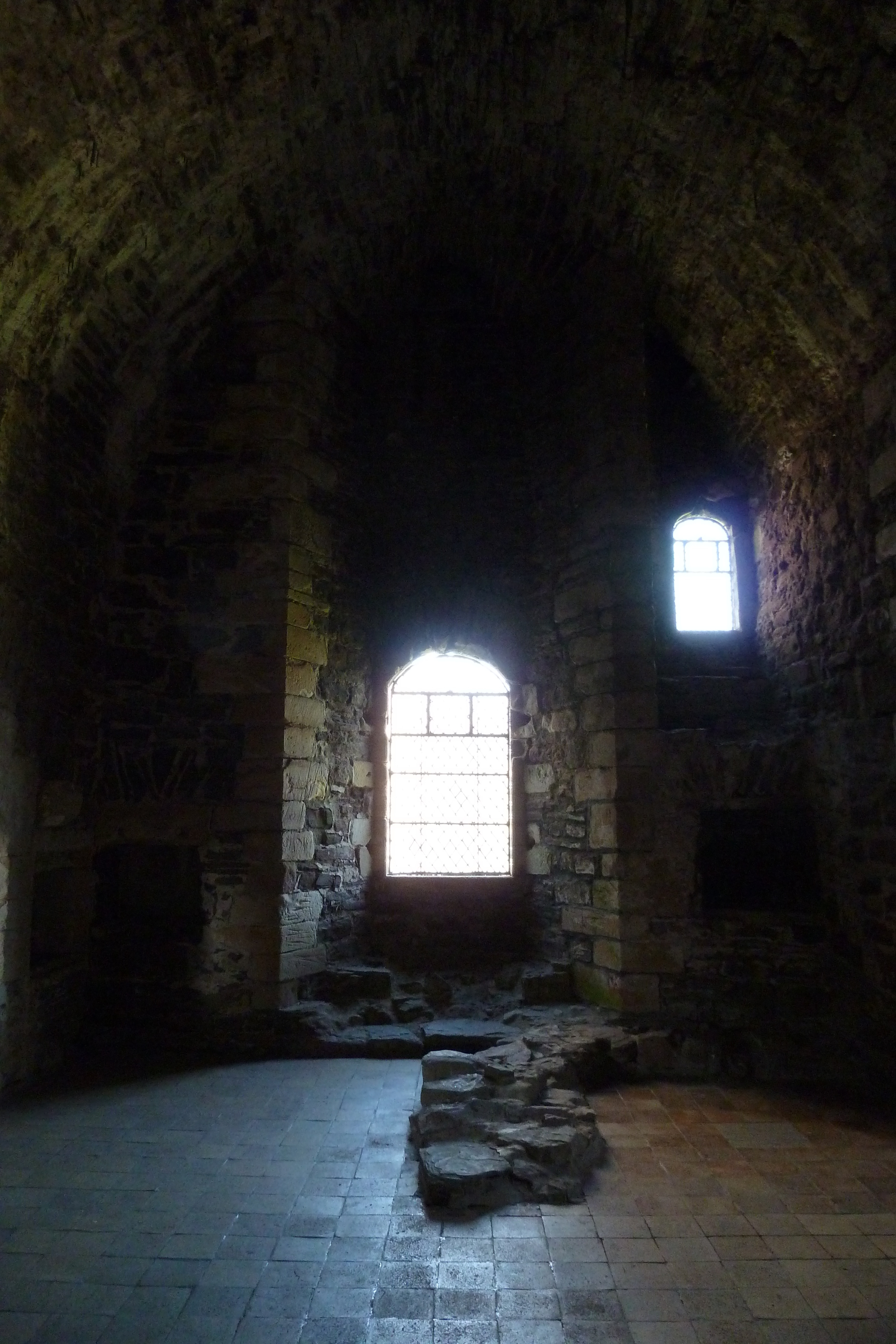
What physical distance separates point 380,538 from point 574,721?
2.20 meters

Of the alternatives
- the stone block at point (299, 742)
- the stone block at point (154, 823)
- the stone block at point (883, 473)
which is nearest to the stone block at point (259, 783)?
the stone block at point (299, 742)

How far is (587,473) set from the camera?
19.9 feet

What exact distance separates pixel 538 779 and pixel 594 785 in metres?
0.64

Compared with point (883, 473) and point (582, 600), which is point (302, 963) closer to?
point (582, 600)

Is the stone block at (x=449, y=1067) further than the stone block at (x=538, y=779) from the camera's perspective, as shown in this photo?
No

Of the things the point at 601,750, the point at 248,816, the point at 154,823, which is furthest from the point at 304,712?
the point at 601,750

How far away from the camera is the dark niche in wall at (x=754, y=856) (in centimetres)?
562

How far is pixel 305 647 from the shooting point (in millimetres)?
5734

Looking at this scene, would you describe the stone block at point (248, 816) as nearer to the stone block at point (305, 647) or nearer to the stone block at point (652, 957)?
the stone block at point (305, 647)

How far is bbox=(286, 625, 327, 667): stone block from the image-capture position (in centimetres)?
559

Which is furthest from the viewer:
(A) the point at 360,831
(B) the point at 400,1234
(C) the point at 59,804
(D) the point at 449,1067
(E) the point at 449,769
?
(E) the point at 449,769

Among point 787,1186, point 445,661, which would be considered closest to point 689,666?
point 445,661

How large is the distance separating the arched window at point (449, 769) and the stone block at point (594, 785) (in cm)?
71

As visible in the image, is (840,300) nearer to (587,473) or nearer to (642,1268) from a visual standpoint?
(587,473)
